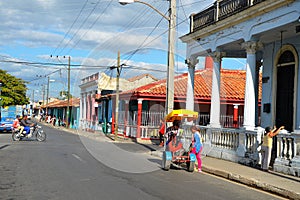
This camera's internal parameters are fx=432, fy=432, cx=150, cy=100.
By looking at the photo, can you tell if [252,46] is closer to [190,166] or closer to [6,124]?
[190,166]

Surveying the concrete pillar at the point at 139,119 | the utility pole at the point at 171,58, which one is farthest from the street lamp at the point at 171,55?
the concrete pillar at the point at 139,119

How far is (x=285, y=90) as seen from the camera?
15922 millimetres

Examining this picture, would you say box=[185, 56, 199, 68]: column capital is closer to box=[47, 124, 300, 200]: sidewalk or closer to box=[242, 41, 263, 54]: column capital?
box=[242, 41, 263, 54]: column capital

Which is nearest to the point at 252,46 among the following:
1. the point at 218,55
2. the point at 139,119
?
the point at 218,55

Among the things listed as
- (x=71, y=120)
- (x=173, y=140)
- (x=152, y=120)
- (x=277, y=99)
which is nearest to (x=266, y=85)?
(x=277, y=99)

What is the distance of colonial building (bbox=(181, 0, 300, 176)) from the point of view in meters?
12.8

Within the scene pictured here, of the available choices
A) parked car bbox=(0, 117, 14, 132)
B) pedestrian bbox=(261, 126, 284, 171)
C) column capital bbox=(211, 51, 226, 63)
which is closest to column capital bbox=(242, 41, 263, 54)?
column capital bbox=(211, 51, 226, 63)

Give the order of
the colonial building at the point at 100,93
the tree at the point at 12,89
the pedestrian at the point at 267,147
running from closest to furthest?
the pedestrian at the point at 267,147, the colonial building at the point at 100,93, the tree at the point at 12,89

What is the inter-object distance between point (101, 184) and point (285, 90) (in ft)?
29.0

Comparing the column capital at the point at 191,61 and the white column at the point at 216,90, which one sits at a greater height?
the column capital at the point at 191,61

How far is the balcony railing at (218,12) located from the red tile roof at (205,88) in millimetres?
8745

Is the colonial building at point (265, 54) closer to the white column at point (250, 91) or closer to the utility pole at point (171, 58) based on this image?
the white column at point (250, 91)

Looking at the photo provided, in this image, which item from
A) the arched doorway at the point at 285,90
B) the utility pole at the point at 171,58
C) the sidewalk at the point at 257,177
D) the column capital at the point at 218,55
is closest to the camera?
the sidewalk at the point at 257,177

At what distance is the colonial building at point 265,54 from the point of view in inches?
505
